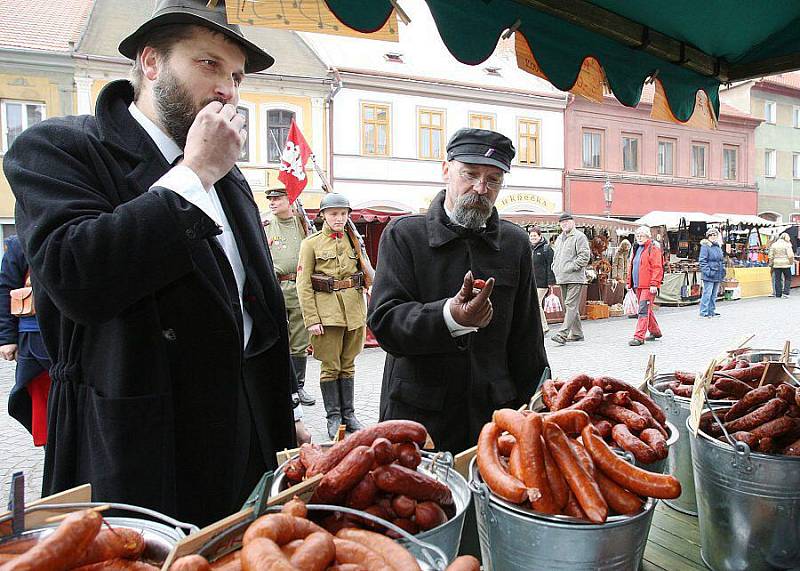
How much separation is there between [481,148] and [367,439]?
1.75 metres

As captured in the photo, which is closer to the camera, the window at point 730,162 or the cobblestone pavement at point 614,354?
the cobblestone pavement at point 614,354

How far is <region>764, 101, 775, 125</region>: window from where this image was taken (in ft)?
112

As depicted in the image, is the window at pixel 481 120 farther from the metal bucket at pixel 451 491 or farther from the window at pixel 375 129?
the metal bucket at pixel 451 491

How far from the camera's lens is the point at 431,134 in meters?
23.6

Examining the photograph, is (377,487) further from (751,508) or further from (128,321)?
(751,508)

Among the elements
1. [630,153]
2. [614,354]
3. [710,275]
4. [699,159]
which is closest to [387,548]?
[614,354]

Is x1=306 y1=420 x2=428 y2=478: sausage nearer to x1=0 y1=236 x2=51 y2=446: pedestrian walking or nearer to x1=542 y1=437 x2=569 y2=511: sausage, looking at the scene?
x1=542 y1=437 x2=569 y2=511: sausage

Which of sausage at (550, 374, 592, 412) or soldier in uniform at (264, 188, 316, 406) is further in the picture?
soldier in uniform at (264, 188, 316, 406)

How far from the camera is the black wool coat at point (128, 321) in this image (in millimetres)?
1555

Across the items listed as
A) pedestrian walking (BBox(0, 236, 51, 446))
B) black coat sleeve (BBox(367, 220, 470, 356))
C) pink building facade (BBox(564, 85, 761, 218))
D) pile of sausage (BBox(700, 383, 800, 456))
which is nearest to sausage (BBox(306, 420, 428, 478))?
black coat sleeve (BBox(367, 220, 470, 356))

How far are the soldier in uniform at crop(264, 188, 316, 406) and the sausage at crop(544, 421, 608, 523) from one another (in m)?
5.48

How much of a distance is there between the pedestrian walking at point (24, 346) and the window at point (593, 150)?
85.7 ft

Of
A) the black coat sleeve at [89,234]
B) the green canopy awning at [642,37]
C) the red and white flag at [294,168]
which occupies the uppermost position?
the red and white flag at [294,168]

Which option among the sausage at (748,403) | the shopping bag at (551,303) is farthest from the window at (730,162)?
the sausage at (748,403)
